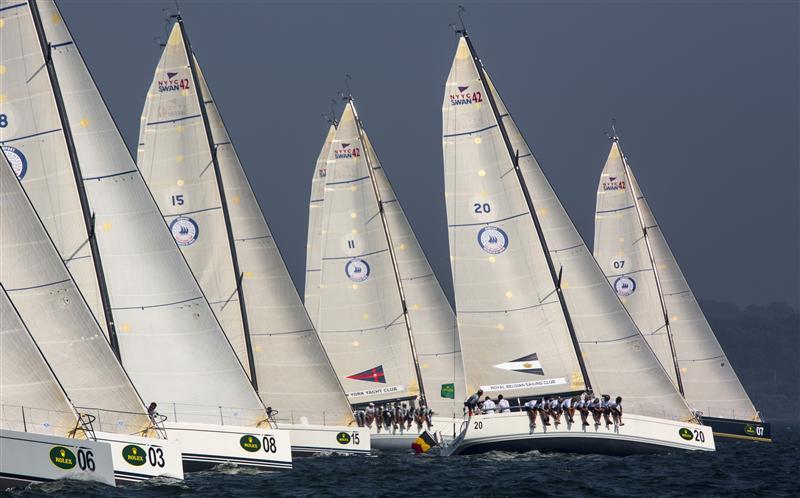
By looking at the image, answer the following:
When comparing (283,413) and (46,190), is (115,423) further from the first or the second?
(283,413)

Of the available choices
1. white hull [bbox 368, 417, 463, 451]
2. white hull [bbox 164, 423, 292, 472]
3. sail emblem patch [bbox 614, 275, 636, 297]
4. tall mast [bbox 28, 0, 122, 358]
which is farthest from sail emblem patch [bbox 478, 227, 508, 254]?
sail emblem patch [bbox 614, 275, 636, 297]

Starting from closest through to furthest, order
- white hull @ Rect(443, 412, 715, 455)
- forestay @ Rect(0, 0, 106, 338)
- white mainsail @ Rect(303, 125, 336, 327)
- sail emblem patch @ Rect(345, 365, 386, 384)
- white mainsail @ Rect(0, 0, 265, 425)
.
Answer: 1. forestay @ Rect(0, 0, 106, 338)
2. white mainsail @ Rect(0, 0, 265, 425)
3. white hull @ Rect(443, 412, 715, 455)
4. sail emblem patch @ Rect(345, 365, 386, 384)
5. white mainsail @ Rect(303, 125, 336, 327)

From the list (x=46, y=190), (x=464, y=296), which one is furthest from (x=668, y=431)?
(x=46, y=190)

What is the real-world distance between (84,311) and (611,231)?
31145mm

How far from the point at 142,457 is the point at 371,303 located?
21559mm

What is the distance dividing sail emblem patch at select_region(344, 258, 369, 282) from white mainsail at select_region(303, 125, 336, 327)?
473cm

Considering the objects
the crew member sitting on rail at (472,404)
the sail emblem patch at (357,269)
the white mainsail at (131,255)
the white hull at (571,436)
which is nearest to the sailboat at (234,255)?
the crew member sitting on rail at (472,404)

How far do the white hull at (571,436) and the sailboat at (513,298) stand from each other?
164 centimetres

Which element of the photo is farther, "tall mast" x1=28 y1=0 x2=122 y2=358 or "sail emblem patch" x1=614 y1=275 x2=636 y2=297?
"sail emblem patch" x1=614 y1=275 x2=636 y2=297

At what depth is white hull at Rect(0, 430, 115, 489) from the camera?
23.1 metres

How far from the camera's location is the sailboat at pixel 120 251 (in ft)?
97.9

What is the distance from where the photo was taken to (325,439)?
1449 inches

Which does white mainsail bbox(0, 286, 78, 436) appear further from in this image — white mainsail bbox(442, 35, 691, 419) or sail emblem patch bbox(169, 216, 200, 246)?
white mainsail bbox(442, 35, 691, 419)

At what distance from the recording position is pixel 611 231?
53844 mm
